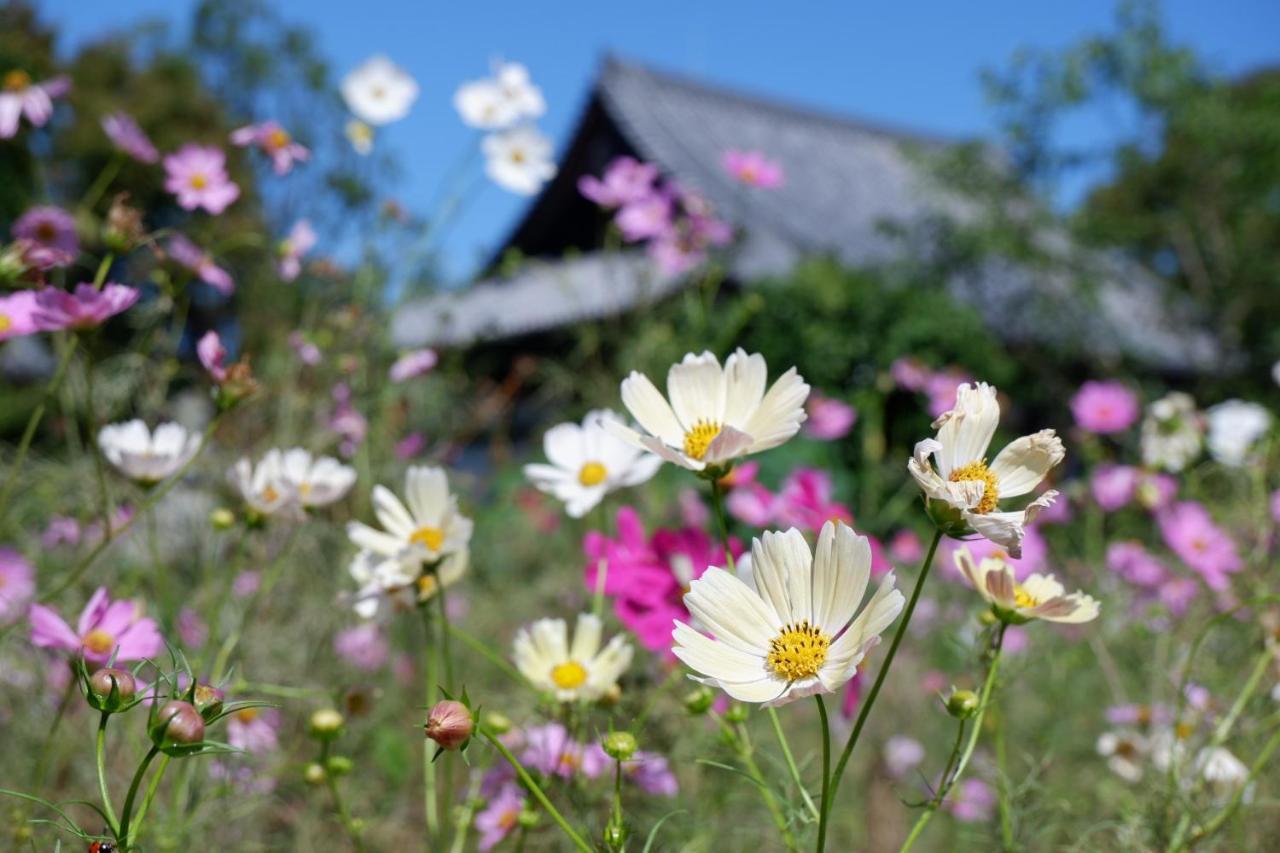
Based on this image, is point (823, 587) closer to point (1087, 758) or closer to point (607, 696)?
point (607, 696)

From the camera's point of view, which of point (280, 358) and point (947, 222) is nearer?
point (280, 358)

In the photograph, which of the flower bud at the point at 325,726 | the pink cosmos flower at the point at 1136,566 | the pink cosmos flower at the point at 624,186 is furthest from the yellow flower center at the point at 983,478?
the pink cosmos flower at the point at 1136,566

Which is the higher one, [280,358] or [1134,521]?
[1134,521]

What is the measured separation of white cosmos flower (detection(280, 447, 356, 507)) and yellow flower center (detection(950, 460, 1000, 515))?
536mm

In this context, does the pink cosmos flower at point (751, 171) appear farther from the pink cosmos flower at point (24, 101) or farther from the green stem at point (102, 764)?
the green stem at point (102, 764)

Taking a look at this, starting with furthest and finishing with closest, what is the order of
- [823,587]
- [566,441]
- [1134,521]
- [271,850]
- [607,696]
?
[1134,521] → [271,850] → [566,441] → [607,696] → [823,587]

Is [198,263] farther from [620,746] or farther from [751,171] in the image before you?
[751,171]

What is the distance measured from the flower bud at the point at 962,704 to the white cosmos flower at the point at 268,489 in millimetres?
534

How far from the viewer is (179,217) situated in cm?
1234

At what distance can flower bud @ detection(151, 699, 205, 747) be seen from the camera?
0.46 metres

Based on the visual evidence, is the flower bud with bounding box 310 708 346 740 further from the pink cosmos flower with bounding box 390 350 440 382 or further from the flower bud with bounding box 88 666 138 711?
the pink cosmos flower with bounding box 390 350 440 382

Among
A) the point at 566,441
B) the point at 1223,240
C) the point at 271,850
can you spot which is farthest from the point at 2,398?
the point at 1223,240

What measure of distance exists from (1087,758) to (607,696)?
1383 millimetres

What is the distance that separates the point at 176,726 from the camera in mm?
463
